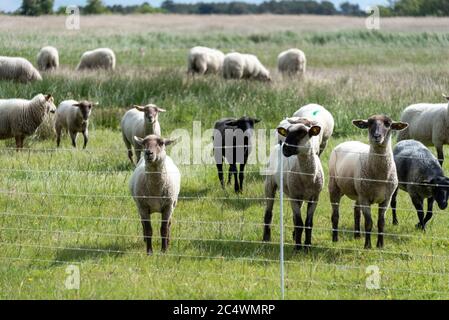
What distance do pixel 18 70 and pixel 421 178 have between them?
17872 mm

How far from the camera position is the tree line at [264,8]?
3031 inches

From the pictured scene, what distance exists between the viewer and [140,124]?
16.0 m

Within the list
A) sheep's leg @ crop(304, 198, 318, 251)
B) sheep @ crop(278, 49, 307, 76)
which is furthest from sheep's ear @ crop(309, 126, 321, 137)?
sheep @ crop(278, 49, 307, 76)

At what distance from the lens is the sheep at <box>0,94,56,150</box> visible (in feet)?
59.6

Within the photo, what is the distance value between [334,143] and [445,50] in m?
29.1

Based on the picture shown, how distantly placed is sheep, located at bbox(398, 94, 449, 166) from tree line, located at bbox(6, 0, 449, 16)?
5272cm

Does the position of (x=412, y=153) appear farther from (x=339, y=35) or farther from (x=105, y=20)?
(x=105, y=20)

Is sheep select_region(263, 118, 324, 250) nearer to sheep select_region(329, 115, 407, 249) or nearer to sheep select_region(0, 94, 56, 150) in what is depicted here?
sheep select_region(329, 115, 407, 249)

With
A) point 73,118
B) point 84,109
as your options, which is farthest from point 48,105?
point 84,109

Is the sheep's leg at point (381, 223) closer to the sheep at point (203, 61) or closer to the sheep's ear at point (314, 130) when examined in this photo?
the sheep's ear at point (314, 130)

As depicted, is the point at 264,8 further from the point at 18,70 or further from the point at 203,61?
the point at 18,70

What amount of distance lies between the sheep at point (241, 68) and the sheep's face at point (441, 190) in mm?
22328

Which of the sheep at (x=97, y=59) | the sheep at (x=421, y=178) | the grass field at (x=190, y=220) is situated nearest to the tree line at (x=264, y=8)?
the sheep at (x=97, y=59)
